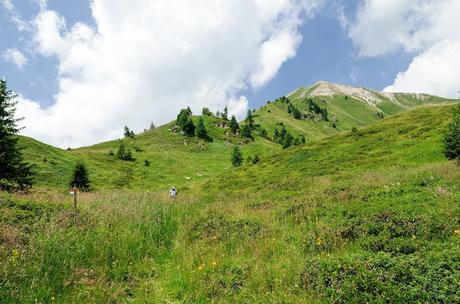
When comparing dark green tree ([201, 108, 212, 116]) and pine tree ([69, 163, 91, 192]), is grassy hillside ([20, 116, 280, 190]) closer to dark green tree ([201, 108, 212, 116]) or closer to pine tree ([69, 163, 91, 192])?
pine tree ([69, 163, 91, 192])

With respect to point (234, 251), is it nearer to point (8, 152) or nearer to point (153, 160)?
point (8, 152)

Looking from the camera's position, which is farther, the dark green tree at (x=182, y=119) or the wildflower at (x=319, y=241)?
the dark green tree at (x=182, y=119)

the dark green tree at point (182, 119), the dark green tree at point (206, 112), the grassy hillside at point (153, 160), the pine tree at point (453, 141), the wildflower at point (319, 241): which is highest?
the dark green tree at point (206, 112)

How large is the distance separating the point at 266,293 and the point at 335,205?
7.50 m

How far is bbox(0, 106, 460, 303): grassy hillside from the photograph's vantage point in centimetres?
593

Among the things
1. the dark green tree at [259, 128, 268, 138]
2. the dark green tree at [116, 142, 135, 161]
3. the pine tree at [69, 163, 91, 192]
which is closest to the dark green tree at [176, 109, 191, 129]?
the dark green tree at [259, 128, 268, 138]

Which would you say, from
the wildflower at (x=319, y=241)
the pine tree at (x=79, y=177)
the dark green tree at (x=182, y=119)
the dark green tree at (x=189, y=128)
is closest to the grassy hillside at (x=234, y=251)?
the wildflower at (x=319, y=241)

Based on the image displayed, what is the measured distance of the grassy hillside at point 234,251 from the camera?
593 centimetres

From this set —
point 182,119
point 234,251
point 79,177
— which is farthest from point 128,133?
point 234,251

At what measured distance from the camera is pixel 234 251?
8.70 meters

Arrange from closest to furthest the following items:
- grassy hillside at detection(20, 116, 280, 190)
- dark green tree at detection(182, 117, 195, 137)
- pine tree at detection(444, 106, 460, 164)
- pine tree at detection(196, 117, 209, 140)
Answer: pine tree at detection(444, 106, 460, 164) → grassy hillside at detection(20, 116, 280, 190) → pine tree at detection(196, 117, 209, 140) → dark green tree at detection(182, 117, 195, 137)

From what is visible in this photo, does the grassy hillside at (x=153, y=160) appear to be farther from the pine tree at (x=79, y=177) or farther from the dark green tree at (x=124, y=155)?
the pine tree at (x=79, y=177)

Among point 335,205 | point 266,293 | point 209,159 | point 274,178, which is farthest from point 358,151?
point 209,159

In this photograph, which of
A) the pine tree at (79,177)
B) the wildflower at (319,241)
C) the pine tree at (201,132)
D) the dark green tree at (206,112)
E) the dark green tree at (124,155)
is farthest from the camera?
the dark green tree at (206,112)
